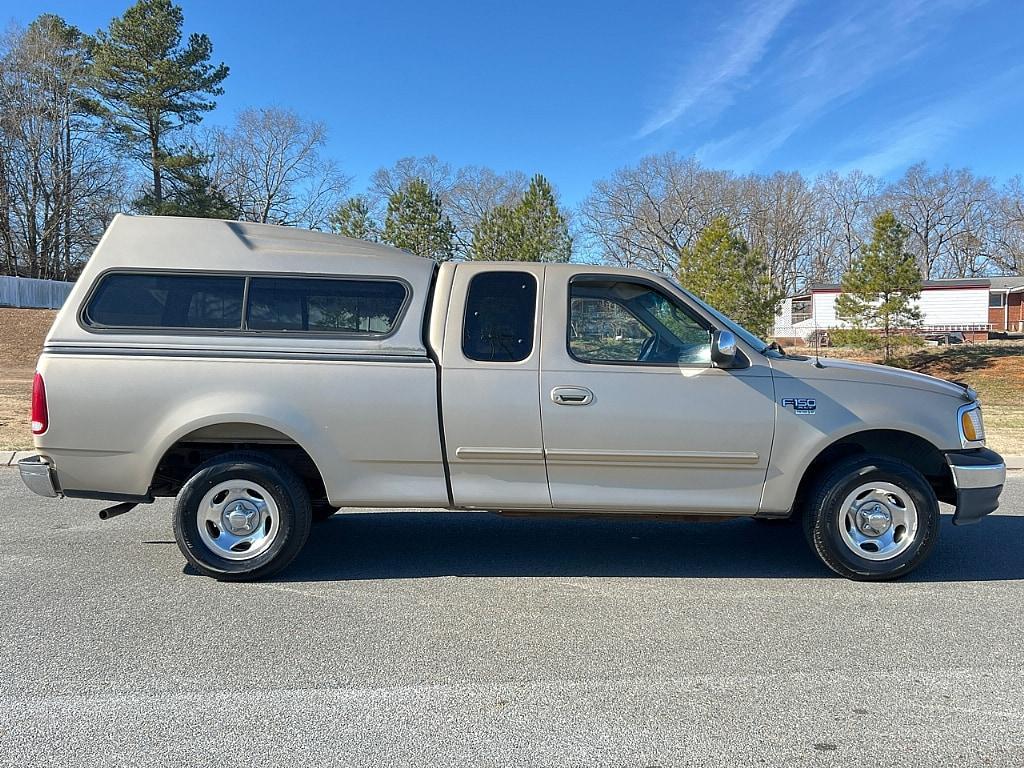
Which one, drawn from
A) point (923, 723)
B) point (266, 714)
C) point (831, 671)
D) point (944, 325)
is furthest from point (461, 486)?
point (944, 325)

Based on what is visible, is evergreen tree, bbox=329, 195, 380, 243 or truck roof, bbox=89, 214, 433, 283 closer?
truck roof, bbox=89, 214, 433, 283

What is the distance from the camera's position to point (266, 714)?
3049 millimetres

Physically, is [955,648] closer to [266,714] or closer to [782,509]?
[782,509]

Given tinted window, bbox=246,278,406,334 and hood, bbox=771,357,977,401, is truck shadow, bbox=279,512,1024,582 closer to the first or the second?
hood, bbox=771,357,977,401

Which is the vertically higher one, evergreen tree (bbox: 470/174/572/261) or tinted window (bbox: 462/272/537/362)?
evergreen tree (bbox: 470/174/572/261)

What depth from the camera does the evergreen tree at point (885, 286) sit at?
2695 centimetres

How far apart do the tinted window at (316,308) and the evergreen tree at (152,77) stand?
123 ft

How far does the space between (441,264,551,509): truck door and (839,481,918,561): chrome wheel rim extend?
1.90 metres

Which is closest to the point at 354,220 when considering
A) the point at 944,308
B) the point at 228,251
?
the point at 228,251

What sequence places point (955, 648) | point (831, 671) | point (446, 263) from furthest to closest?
point (446, 263), point (955, 648), point (831, 671)

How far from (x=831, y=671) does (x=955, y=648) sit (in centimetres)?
78

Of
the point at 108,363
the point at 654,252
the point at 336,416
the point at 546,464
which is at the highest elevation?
the point at 654,252

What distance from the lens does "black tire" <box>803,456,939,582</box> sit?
4516mm

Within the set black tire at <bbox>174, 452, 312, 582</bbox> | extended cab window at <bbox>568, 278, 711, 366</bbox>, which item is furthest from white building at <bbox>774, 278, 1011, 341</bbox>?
black tire at <bbox>174, 452, 312, 582</bbox>
